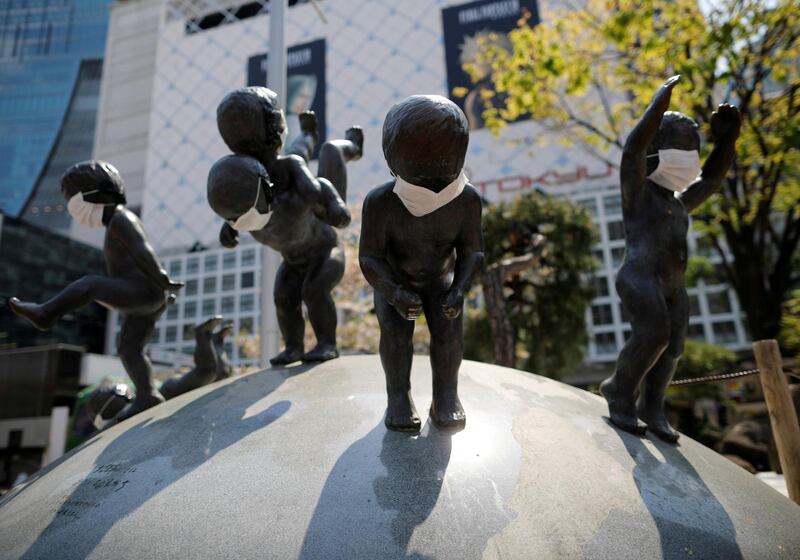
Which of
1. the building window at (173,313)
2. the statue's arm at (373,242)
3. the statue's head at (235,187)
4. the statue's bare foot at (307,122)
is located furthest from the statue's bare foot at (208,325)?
the building window at (173,313)

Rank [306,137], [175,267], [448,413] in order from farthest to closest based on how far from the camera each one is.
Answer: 1. [175,267]
2. [306,137]
3. [448,413]

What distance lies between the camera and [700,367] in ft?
69.7

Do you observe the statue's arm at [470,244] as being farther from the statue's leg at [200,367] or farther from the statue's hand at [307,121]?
the statue's leg at [200,367]

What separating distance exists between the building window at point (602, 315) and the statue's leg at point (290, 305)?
39.0 meters

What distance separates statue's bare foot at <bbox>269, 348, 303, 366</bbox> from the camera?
3.56 metres

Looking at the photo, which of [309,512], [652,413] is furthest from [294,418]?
[652,413]

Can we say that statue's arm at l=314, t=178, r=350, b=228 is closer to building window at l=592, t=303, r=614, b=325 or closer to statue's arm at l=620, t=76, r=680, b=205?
statue's arm at l=620, t=76, r=680, b=205

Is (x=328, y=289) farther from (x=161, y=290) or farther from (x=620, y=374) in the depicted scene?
(x=620, y=374)

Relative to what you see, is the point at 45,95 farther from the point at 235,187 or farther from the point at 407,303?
the point at 407,303

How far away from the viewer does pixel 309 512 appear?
6.03ft

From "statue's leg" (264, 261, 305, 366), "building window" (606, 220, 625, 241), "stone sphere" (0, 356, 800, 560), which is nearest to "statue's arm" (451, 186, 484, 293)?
"stone sphere" (0, 356, 800, 560)

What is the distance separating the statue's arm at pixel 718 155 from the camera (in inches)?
125

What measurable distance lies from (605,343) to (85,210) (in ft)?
132

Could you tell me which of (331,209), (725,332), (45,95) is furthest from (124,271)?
(45,95)
